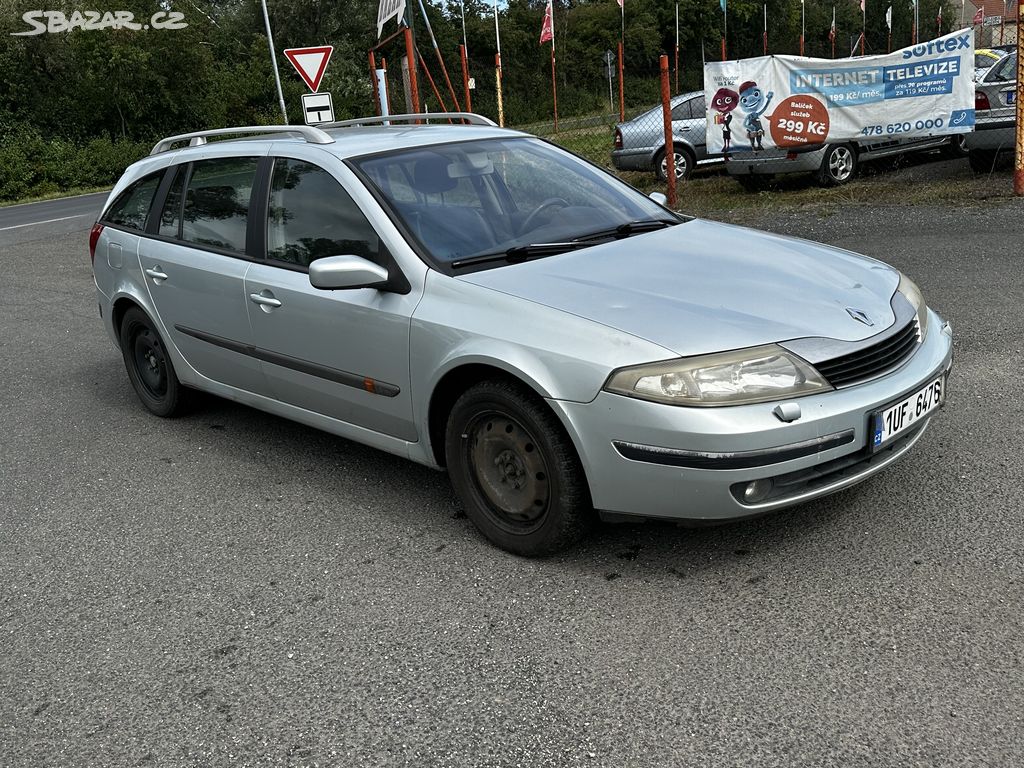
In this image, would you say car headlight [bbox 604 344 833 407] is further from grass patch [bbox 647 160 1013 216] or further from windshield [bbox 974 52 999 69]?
windshield [bbox 974 52 999 69]

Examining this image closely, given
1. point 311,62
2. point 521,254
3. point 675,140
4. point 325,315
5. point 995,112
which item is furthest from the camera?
point 675,140

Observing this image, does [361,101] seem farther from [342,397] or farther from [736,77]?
[342,397]

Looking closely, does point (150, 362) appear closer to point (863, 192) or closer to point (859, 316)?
point (859, 316)

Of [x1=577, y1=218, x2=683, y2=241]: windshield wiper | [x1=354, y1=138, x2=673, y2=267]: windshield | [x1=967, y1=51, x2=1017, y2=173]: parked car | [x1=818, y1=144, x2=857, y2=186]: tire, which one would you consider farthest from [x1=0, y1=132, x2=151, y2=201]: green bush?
[x1=577, y1=218, x2=683, y2=241]: windshield wiper

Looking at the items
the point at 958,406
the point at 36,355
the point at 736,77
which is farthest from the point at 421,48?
the point at 958,406

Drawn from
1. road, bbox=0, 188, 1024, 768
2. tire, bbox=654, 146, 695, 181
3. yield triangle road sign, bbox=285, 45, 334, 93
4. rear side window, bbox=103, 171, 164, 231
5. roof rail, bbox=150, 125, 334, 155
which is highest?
yield triangle road sign, bbox=285, 45, 334, 93

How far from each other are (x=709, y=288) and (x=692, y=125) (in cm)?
1281

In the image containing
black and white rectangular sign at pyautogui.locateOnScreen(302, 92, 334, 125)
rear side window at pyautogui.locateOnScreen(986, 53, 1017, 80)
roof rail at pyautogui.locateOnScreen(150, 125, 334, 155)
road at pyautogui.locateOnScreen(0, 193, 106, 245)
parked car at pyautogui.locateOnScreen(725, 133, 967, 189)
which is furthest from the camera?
road at pyautogui.locateOnScreen(0, 193, 106, 245)

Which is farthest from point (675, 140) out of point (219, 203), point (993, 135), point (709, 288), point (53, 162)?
point (53, 162)

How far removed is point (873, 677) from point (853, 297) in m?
1.50

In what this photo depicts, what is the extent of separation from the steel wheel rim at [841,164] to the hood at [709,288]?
9461 millimetres

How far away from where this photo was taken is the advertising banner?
37.2 ft

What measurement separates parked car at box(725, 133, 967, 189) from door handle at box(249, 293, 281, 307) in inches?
379

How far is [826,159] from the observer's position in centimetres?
1304
